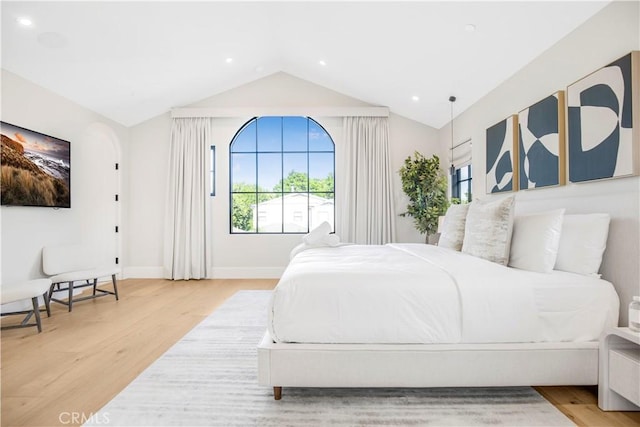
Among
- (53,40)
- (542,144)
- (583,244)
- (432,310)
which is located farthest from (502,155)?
(53,40)

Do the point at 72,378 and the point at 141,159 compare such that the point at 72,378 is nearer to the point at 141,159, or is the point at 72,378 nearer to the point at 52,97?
the point at 52,97

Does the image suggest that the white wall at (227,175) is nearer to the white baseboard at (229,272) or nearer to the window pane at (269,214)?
the white baseboard at (229,272)

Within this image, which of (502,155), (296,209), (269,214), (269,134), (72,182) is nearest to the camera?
(502,155)

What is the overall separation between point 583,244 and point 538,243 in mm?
248

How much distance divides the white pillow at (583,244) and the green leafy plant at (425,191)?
2.76 meters

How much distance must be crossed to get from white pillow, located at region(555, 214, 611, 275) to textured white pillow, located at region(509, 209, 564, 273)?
0.31ft

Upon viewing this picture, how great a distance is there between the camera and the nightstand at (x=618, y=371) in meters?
1.59

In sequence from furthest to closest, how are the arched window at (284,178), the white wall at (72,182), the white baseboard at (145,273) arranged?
the arched window at (284,178) < the white baseboard at (145,273) < the white wall at (72,182)

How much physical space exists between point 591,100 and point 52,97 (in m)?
5.18

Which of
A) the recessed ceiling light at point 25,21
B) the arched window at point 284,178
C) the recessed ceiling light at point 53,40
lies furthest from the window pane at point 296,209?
the recessed ceiling light at point 25,21

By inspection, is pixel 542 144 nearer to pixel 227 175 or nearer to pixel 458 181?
pixel 458 181

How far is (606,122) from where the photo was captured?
7.07 ft

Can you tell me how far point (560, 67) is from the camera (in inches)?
104

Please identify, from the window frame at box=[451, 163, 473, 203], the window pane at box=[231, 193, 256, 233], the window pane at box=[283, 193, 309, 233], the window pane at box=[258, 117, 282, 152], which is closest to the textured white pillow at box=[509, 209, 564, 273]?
the window frame at box=[451, 163, 473, 203]
